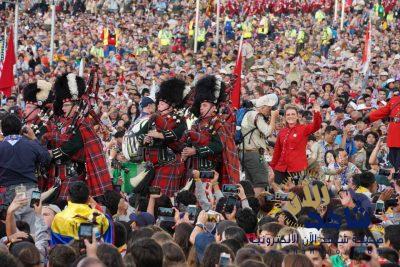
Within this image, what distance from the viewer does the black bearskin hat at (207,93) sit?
1303 centimetres

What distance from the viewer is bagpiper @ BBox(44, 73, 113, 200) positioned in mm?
12305

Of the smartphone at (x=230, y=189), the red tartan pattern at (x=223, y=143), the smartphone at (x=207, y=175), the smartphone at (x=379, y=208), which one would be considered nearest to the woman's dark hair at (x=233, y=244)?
the smartphone at (x=379, y=208)

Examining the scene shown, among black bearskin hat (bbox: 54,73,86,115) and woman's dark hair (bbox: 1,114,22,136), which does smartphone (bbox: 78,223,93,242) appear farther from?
black bearskin hat (bbox: 54,73,86,115)

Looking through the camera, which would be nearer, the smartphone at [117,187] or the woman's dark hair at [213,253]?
the woman's dark hair at [213,253]

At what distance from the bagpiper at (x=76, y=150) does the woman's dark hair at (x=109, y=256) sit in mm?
4826

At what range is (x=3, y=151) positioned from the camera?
11.5m

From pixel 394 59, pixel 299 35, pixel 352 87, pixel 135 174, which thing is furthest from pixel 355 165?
pixel 299 35

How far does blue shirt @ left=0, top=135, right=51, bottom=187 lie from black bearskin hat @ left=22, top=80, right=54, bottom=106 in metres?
1.59

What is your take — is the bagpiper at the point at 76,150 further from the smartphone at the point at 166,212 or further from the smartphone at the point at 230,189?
the smartphone at the point at 166,212

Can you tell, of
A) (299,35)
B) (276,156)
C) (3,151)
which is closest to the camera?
(3,151)

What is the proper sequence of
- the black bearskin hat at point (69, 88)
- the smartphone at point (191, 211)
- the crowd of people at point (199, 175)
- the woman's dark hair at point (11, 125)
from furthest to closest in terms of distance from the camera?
1. the black bearskin hat at point (69, 88)
2. the woman's dark hair at point (11, 125)
3. the smartphone at point (191, 211)
4. the crowd of people at point (199, 175)

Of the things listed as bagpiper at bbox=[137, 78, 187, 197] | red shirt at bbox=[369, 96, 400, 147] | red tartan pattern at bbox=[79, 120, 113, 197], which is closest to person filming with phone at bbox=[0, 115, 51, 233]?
red tartan pattern at bbox=[79, 120, 113, 197]

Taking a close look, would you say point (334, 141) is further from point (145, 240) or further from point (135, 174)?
point (145, 240)

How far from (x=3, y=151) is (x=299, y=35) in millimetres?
23693
